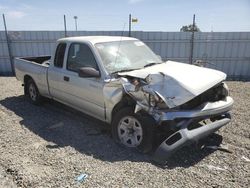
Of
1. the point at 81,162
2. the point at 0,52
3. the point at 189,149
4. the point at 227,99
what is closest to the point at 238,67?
the point at 227,99

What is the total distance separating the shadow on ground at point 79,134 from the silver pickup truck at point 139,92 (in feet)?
0.91

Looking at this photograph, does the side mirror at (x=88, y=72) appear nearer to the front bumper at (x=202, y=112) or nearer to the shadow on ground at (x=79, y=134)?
the shadow on ground at (x=79, y=134)

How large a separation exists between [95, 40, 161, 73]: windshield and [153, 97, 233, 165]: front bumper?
137cm

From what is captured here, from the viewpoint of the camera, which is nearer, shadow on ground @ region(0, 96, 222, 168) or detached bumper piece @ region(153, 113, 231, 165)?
detached bumper piece @ region(153, 113, 231, 165)

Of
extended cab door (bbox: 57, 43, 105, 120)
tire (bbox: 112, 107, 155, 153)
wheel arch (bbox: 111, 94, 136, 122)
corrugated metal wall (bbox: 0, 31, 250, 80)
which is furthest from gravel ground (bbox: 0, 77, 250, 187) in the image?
corrugated metal wall (bbox: 0, 31, 250, 80)

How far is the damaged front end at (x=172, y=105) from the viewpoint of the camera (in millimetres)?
3531

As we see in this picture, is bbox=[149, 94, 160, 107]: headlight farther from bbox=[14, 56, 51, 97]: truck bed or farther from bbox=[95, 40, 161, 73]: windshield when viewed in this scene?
bbox=[14, 56, 51, 97]: truck bed

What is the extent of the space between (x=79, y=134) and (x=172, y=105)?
2.12m

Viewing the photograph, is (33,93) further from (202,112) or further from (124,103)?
(202,112)

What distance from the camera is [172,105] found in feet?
11.7

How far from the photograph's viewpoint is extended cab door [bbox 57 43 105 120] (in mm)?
4465

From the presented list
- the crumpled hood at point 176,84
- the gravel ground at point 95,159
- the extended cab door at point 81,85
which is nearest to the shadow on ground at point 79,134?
the gravel ground at point 95,159

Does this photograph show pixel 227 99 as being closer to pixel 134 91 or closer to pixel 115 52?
pixel 134 91

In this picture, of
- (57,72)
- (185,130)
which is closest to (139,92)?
(185,130)
